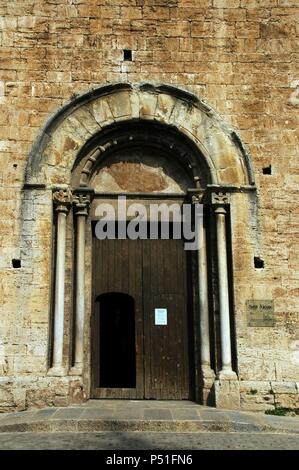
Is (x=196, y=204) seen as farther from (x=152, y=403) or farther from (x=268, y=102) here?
(x=152, y=403)

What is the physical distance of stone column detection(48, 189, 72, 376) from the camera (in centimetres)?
773

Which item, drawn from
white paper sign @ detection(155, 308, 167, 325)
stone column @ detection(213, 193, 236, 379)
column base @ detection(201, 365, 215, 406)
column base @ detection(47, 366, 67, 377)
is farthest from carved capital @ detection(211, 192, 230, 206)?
column base @ detection(47, 366, 67, 377)

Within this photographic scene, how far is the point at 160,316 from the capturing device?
8.48 metres

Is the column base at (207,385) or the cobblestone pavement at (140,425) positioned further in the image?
the column base at (207,385)

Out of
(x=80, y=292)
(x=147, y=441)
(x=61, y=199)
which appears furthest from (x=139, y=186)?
(x=147, y=441)

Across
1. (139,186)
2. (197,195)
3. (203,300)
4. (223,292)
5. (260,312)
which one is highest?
(139,186)

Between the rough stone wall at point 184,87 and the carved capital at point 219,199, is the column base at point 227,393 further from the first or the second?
the carved capital at point 219,199

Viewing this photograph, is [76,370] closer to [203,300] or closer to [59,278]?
[59,278]

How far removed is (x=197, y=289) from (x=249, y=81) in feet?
11.8

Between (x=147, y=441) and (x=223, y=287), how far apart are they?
2884 millimetres

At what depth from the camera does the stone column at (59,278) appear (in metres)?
7.73

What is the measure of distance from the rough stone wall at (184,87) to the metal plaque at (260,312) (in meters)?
0.09

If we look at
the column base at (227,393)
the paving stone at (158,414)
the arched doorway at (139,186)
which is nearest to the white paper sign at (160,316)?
the arched doorway at (139,186)

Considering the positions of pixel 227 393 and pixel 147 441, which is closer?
pixel 147 441
